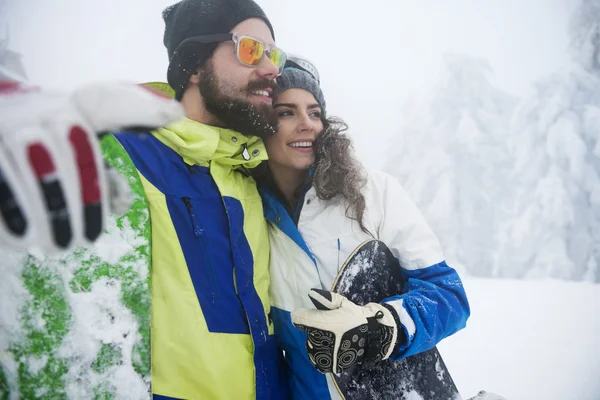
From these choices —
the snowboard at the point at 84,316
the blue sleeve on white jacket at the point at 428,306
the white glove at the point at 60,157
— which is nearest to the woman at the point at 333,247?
the blue sleeve on white jacket at the point at 428,306

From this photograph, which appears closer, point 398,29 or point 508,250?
point 508,250

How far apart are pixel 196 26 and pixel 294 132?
728 millimetres

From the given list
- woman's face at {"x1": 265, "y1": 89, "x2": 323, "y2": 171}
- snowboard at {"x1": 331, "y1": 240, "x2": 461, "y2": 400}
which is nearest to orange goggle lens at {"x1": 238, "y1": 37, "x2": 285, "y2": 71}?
woman's face at {"x1": 265, "y1": 89, "x2": 323, "y2": 171}

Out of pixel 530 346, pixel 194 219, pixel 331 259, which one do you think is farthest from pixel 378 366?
pixel 530 346

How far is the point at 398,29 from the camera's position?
13.4 meters

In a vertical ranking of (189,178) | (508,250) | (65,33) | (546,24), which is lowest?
(508,250)

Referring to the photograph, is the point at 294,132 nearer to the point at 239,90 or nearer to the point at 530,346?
the point at 239,90

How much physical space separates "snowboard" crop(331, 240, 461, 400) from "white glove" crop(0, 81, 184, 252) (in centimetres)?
103

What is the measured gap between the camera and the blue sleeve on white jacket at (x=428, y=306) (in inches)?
50.0

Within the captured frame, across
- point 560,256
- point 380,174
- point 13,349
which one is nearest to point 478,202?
point 560,256

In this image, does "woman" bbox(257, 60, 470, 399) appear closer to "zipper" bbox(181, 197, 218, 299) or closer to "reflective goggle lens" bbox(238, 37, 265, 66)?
"reflective goggle lens" bbox(238, 37, 265, 66)

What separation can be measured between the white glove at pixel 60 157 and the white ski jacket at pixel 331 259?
98cm

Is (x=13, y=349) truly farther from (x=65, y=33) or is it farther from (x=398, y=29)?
(x=398, y=29)

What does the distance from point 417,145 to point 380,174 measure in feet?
29.7
